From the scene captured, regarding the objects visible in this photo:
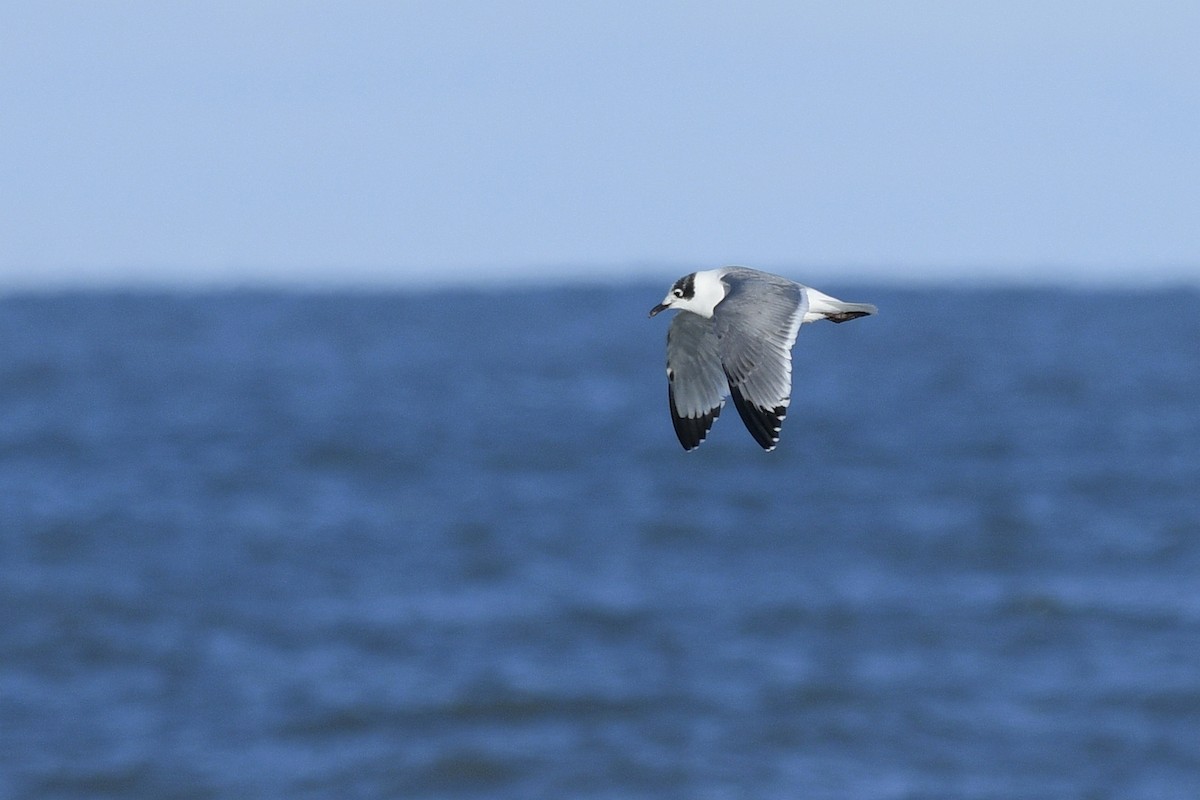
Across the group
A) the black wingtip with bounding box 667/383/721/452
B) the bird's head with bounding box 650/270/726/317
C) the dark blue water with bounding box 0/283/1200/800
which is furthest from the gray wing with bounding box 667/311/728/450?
the dark blue water with bounding box 0/283/1200/800

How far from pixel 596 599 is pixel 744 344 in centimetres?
1318

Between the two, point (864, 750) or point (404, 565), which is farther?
point (404, 565)

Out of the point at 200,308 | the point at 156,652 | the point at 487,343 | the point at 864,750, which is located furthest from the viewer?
the point at 200,308

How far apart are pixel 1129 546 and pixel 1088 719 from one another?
7.12 m

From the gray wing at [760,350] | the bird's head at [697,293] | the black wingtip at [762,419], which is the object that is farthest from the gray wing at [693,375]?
the black wingtip at [762,419]

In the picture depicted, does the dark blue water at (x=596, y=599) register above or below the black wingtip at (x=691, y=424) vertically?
below

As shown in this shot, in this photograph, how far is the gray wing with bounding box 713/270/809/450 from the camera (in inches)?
259

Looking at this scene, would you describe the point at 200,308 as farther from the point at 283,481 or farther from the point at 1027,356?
the point at 283,481

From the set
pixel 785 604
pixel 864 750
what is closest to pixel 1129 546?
pixel 785 604

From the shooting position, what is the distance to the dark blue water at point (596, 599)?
15.2 metres

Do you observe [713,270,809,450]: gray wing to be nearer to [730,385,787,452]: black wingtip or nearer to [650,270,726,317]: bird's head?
[730,385,787,452]: black wingtip

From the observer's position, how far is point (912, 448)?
3200cm

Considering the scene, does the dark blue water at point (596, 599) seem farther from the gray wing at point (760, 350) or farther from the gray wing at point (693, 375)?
the gray wing at point (760, 350)

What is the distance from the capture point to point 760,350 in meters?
6.71
